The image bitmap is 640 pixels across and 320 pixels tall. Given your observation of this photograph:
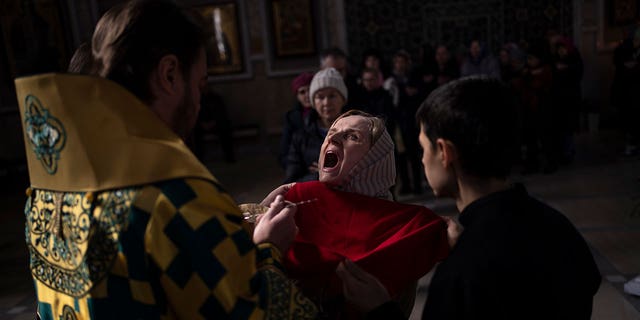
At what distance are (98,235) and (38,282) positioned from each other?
0.30 metres

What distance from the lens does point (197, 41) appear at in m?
1.14

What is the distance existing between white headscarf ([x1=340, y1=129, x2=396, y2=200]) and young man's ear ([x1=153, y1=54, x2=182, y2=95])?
33.1 inches

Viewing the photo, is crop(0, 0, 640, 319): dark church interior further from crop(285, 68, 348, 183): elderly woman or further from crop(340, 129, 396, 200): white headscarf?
crop(340, 129, 396, 200): white headscarf

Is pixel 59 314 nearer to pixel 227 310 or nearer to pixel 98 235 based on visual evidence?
pixel 98 235

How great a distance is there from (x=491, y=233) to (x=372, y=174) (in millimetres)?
784

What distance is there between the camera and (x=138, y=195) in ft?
3.27

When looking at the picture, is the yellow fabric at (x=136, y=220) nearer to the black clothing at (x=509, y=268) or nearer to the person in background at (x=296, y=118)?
the black clothing at (x=509, y=268)

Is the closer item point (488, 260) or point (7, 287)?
point (488, 260)

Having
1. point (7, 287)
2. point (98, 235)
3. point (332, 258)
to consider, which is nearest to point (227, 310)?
point (98, 235)

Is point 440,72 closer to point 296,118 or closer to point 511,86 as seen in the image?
point 511,86

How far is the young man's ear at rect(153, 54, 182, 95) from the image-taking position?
3.55 ft

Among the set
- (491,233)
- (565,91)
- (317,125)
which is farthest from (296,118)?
(565,91)

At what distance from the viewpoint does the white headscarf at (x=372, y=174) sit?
1830mm

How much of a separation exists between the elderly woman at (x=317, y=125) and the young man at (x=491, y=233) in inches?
84.1
